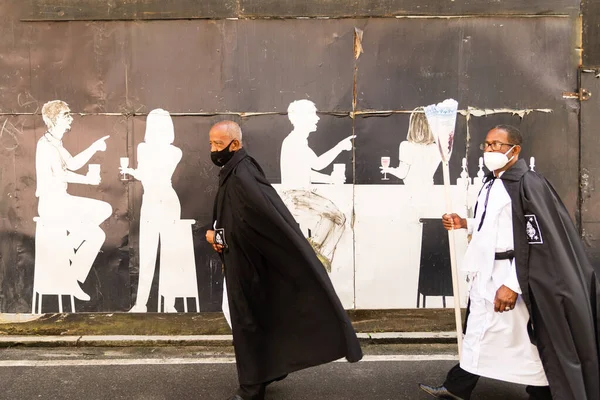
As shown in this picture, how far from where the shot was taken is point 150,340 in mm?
5492

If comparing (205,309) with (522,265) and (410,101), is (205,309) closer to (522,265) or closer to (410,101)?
(410,101)

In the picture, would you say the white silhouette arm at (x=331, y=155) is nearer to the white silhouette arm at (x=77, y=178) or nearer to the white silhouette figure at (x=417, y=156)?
the white silhouette figure at (x=417, y=156)

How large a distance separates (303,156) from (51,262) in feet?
9.96

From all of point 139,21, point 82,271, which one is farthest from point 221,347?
point 139,21

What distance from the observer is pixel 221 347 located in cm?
543

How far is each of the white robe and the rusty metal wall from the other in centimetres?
243

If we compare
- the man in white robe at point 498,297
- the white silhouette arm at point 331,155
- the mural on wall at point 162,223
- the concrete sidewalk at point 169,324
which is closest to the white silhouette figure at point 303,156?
the white silhouette arm at point 331,155

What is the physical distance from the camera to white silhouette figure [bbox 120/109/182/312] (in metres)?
5.89

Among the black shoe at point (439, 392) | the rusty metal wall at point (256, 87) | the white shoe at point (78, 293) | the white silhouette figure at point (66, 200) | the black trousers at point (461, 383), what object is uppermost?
the rusty metal wall at point (256, 87)

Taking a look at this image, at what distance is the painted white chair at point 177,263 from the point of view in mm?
5918

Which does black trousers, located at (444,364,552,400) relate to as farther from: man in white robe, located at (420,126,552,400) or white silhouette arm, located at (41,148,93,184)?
white silhouette arm, located at (41,148,93,184)

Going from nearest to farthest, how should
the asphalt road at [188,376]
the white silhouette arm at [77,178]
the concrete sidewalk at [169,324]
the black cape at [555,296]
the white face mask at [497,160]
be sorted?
the black cape at [555,296]
the white face mask at [497,160]
the asphalt road at [188,376]
the concrete sidewalk at [169,324]
the white silhouette arm at [77,178]

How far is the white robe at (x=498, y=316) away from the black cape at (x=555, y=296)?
0.09 m

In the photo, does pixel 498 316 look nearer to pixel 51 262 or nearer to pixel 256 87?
pixel 256 87
